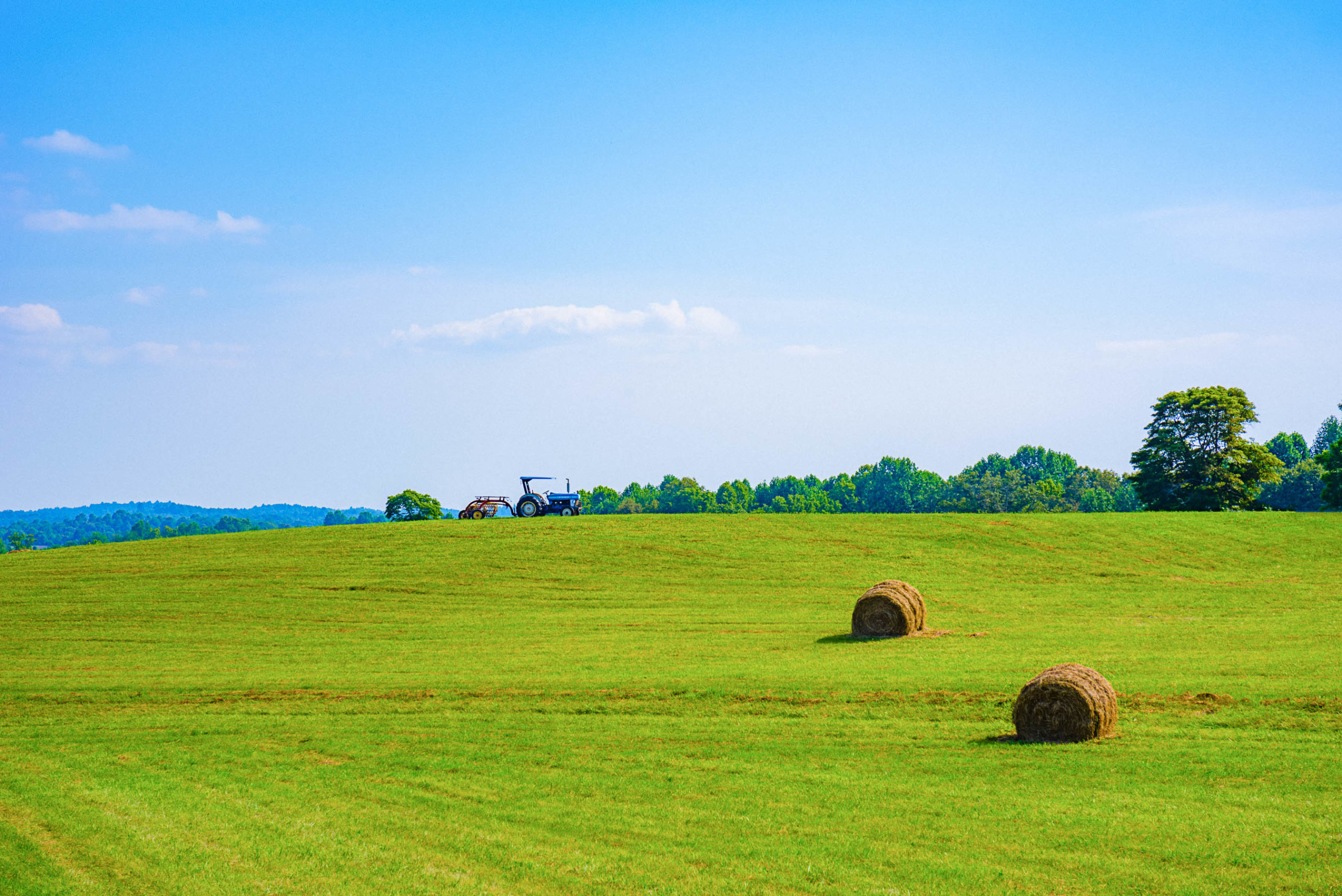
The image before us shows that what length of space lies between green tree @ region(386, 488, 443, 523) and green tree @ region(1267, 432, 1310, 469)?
14008cm

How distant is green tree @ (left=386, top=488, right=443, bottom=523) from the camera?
381 ft

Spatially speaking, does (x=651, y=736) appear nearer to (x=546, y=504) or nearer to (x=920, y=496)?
(x=546, y=504)

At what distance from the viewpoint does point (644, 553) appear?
2044 inches

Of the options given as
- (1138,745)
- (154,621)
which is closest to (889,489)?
(154,621)

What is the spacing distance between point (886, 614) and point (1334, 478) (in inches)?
2901

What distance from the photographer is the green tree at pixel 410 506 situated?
11600 centimetres

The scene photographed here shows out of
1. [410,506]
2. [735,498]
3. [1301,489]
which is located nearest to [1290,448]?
[1301,489]

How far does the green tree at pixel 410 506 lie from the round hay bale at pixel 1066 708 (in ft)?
336

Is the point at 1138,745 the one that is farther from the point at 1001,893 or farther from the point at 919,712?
the point at 1001,893

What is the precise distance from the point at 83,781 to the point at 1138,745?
19.0 metres

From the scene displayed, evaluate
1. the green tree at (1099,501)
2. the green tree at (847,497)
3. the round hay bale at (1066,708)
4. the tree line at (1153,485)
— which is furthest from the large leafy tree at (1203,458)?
the green tree at (847,497)

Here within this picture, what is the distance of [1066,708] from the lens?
18.5m

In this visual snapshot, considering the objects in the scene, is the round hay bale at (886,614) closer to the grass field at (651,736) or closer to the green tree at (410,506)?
the grass field at (651,736)

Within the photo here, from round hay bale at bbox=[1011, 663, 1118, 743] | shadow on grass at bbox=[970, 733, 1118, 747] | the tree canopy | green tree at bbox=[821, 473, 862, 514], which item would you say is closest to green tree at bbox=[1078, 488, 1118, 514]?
the tree canopy
